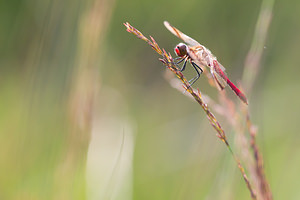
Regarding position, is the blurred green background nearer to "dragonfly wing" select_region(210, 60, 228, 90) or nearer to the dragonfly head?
"dragonfly wing" select_region(210, 60, 228, 90)

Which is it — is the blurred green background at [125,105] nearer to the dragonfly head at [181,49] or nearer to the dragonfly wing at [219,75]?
the dragonfly wing at [219,75]

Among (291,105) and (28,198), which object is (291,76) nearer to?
(291,105)

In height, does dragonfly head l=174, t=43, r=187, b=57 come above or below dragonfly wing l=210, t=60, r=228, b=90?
above

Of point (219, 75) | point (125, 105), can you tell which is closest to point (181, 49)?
point (219, 75)

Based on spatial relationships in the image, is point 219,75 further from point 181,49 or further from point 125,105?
point 125,105

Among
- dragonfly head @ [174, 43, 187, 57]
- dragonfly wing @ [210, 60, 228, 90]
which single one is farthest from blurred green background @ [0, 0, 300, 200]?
dragonfly head @ [174, 43, 187, 57]

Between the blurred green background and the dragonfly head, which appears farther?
the blurred green background

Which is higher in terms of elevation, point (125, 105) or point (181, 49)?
point (181, 49)

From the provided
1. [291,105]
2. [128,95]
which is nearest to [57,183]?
[291,105]
